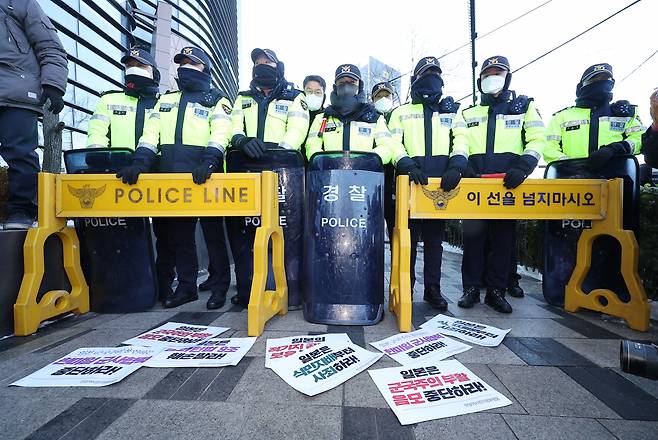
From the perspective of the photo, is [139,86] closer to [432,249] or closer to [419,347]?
[432,249]

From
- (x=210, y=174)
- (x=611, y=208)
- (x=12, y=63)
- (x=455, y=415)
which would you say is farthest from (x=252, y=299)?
(x=611, y=208)

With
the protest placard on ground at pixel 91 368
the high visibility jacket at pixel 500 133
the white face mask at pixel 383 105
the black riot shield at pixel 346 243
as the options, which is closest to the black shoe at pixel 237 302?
the black riot shield at pixel 346 243

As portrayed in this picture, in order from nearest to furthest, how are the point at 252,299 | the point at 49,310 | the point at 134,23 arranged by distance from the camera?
the point at 252,299 < the point at 49,310 < the point at 134,23

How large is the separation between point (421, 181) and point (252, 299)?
1596 millimetres

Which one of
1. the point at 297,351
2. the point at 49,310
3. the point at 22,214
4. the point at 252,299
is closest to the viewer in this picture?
the point at 297,351

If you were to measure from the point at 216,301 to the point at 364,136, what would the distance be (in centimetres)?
209

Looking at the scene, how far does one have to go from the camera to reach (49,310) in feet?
8.34

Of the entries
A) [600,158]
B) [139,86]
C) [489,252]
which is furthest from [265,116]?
[600,158]

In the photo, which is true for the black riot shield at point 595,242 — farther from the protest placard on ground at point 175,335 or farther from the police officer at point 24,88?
the police officer at point 24,88

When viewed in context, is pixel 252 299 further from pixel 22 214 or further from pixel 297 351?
pixel 22 214

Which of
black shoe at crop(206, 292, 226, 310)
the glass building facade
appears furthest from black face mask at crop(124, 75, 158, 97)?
the glass building facade

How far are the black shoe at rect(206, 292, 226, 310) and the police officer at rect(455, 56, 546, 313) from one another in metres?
2.26

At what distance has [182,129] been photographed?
3154 mm

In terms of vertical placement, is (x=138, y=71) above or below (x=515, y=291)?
above
